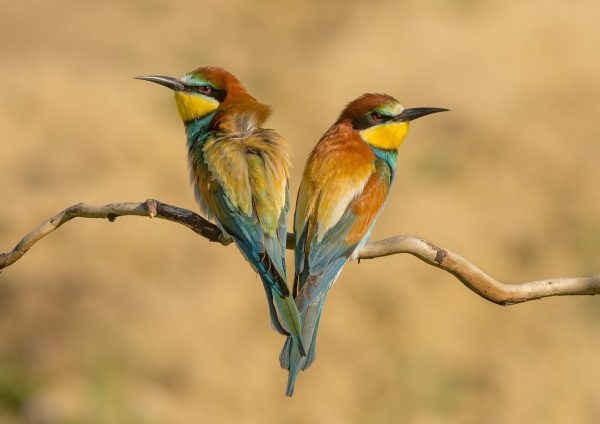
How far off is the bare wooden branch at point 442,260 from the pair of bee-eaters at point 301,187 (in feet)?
1.34

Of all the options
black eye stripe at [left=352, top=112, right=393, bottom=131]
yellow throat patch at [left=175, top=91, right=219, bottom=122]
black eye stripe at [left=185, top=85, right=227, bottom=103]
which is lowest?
black eye stripe at [left=352, top=112, right=393, bottom=131]

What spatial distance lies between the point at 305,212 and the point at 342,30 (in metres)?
5.80

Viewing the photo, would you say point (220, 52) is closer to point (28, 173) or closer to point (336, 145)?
point (28, 173)

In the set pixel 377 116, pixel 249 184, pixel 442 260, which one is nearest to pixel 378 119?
pixel 377 116

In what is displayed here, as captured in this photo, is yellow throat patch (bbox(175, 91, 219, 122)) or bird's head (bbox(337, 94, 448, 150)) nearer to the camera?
bird's head (bbox(337, 94, 448, 150))

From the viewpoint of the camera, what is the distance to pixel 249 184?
289cm

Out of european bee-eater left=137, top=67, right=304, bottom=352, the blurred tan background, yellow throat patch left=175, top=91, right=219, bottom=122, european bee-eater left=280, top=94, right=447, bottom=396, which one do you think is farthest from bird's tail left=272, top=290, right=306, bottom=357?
the blurred tan background

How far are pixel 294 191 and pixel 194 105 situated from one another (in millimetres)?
3178

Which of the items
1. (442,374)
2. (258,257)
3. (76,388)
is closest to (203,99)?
(258,257)

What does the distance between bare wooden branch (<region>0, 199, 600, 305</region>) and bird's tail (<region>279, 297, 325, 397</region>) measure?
1.10 feet

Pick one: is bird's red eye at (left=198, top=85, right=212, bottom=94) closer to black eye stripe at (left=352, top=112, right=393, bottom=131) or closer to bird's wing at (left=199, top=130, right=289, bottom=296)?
bird's wing at (left=199, top=130, right=289, bottom=296)

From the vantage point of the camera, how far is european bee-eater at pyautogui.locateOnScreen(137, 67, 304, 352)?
2705mm

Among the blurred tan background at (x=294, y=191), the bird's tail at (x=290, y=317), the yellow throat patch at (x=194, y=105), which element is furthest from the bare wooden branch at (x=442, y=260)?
the blurred tan background at (x=294, y=191)

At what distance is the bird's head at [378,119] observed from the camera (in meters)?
3.09
